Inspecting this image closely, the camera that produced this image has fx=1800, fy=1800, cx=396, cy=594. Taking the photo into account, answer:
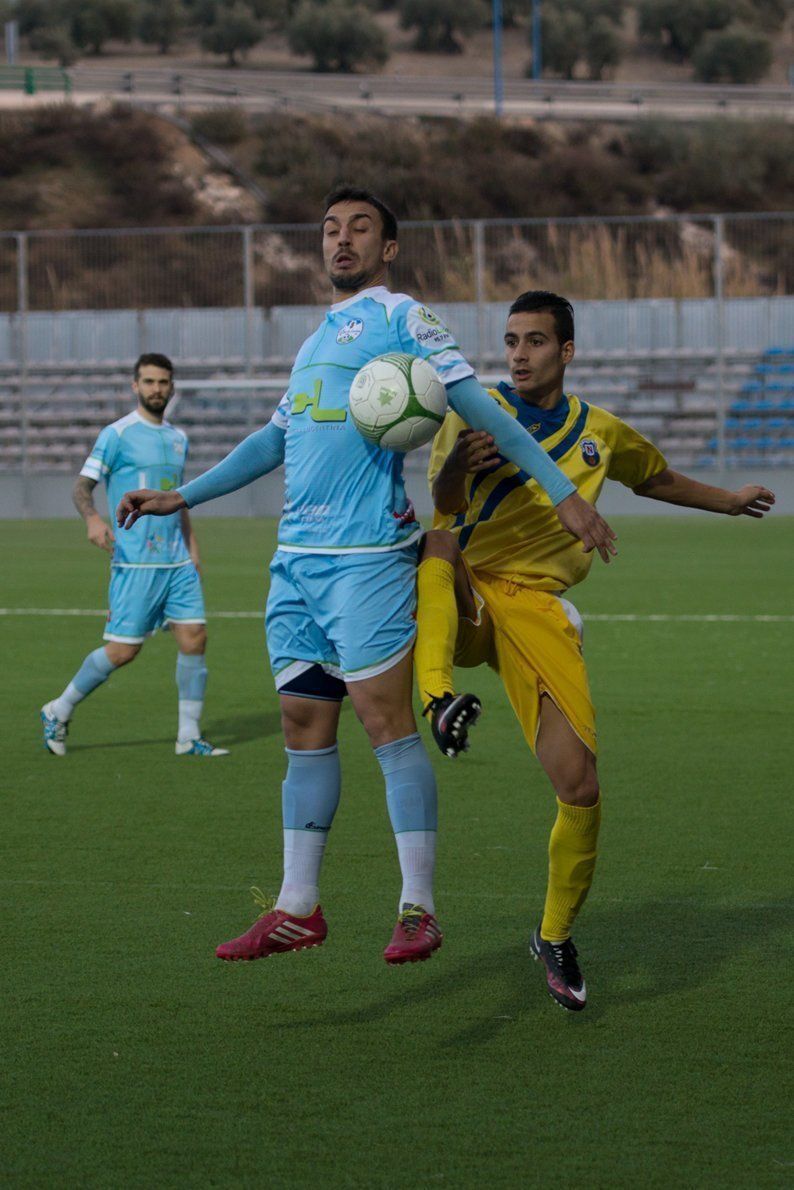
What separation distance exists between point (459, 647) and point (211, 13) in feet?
270

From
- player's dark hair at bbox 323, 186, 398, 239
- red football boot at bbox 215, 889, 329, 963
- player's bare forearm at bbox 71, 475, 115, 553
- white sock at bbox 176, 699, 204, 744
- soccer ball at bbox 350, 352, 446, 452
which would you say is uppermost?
player's dark hair at bbox 323, 186, 398, 239

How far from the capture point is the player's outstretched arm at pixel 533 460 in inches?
181

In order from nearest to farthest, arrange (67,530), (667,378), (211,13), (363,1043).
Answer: (363,1043)
(67,530)
(667,378)
(211,13)

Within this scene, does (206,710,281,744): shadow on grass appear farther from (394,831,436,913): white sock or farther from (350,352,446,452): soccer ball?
(350,352,446,452): soccer ball

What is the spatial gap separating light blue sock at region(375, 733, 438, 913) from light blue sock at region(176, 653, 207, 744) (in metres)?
4.52

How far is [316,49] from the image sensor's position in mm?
Result: 77188

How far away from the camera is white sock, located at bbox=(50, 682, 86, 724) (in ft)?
30.1

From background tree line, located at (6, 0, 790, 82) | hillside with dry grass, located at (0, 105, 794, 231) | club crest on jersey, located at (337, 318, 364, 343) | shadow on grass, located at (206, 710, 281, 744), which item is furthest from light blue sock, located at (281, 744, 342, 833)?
background tree line, located at (6, 0, 790, 82)

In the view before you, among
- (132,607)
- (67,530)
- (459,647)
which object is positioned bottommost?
(67,530)

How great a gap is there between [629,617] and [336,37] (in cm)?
6684

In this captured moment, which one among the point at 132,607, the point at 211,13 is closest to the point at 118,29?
the point at 211,13

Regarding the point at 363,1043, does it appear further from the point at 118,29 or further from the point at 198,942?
the point at 118,29

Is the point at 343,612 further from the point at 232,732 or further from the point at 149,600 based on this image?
the point at 232,732

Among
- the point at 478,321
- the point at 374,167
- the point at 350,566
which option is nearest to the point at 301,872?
the point at 350,566
